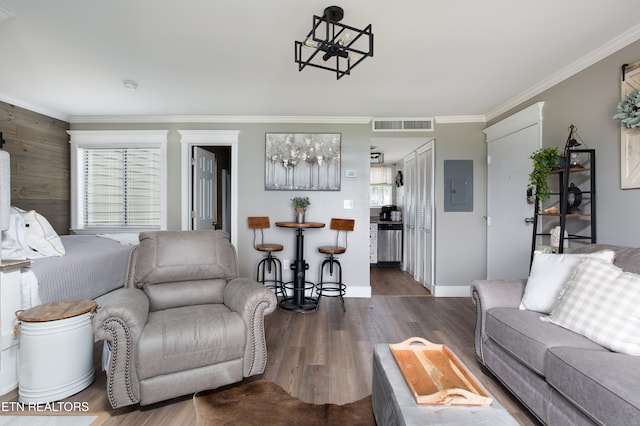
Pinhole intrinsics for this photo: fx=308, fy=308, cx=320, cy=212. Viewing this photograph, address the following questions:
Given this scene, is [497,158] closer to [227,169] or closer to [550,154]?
[550,154]

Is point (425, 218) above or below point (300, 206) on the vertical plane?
below

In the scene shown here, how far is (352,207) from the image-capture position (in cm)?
444

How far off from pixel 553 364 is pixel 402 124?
3.50 metres

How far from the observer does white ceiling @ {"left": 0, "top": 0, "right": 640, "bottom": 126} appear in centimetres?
206

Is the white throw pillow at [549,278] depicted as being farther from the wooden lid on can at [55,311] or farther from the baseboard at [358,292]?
the wooden lid on can at [55,311]

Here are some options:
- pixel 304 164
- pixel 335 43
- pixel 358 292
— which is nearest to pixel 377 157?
pixel 304 164

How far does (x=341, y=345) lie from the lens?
2.75 m

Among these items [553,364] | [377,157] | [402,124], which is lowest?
[553,364]

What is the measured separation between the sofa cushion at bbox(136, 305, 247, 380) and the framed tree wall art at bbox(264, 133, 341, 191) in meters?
2.59

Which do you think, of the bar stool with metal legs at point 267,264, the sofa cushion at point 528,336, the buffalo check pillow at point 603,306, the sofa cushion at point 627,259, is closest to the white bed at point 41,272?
the bar stool with metal legs at point 267,264

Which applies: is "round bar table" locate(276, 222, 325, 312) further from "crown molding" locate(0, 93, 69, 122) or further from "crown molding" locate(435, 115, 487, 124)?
"crown molding" locate(0, 93, 69, 122)

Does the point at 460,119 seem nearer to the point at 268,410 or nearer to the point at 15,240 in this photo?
the point at 268,410

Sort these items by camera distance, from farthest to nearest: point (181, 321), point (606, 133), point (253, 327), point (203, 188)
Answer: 1. point (203, 188)
2. point (606, 133)
3. point (253, 327)
4. point (181, 321)

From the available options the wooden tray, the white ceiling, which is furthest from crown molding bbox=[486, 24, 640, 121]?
the wooden tray
